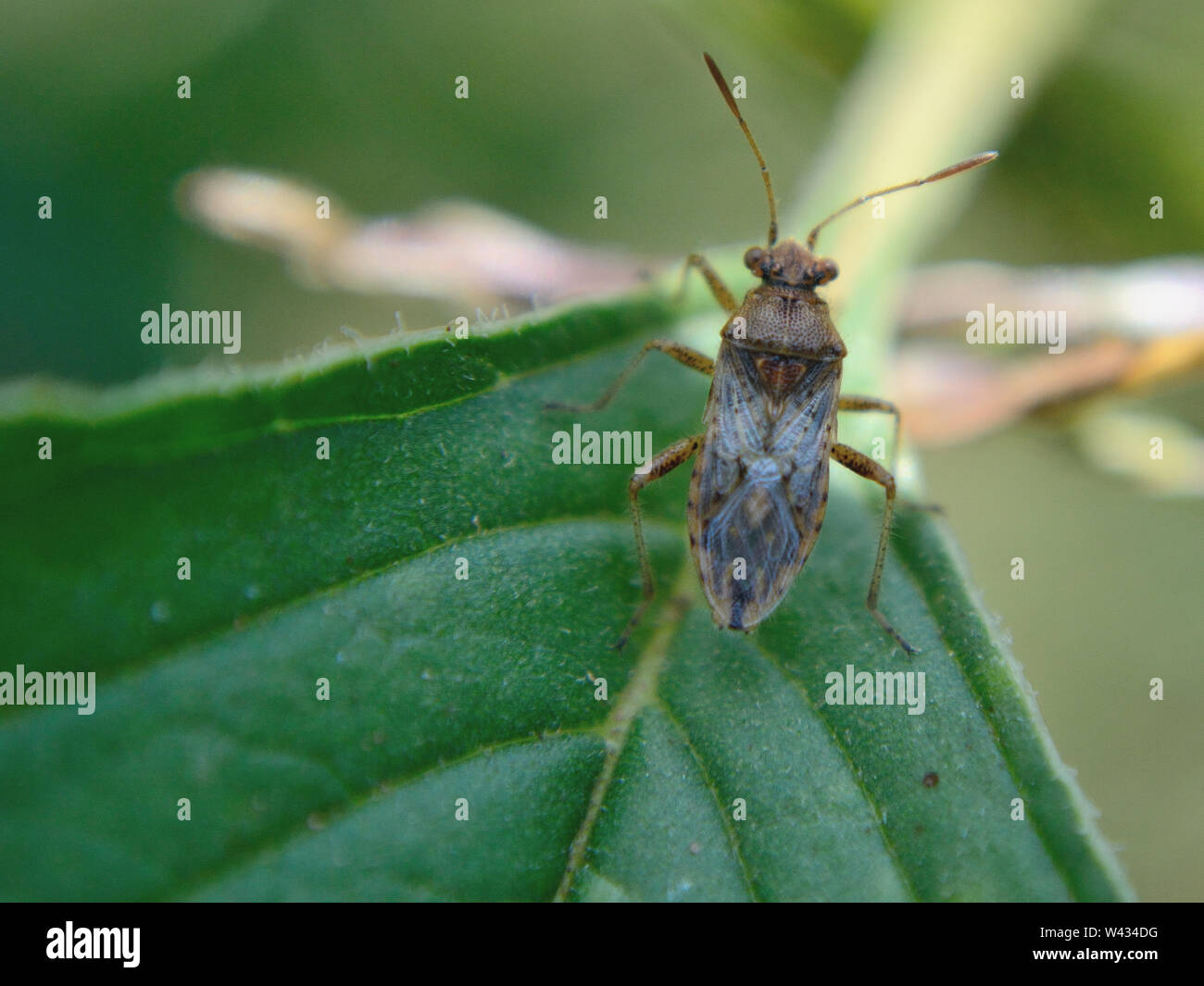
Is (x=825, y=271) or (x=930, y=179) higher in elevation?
(x=930, y=179)

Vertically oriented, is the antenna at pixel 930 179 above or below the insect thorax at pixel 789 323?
above

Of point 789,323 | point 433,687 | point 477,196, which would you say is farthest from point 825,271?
point 477,196

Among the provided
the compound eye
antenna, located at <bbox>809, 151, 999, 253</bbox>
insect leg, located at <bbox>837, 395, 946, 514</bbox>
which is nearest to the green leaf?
insect leg, located at <bbox>837, 395, 946, 514</bbox>

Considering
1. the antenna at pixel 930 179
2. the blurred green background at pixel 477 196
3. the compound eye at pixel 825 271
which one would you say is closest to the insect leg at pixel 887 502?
the compound eye at pixel 825 271

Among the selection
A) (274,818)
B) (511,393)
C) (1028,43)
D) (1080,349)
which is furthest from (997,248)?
(274,818)

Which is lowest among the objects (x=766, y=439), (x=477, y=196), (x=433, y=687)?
(x=433, y=687)

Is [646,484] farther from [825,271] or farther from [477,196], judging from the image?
[477,196]

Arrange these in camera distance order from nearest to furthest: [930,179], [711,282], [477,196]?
[930,179] < [711,282] < [477,196]

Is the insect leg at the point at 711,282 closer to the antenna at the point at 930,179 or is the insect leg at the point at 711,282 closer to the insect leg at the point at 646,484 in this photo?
the antenna at the point at 930,179
